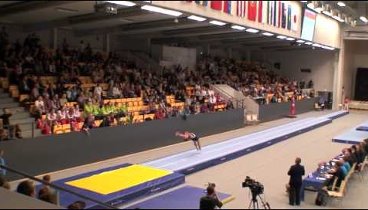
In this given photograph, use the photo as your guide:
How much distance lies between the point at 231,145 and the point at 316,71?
23.1m

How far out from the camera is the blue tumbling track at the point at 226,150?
13.6 metres

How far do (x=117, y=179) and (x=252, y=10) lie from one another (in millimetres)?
4854

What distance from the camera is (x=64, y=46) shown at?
21.1 metres

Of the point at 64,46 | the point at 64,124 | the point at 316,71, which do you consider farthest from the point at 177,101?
the point at 316,71

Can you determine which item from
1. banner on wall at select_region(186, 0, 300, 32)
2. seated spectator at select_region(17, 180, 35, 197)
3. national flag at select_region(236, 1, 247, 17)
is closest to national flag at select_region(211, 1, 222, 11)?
banner on wall at select_region(186, 0, 300, 32)

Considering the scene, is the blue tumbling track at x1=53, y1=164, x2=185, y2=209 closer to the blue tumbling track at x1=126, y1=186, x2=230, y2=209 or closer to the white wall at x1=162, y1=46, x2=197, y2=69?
the blue tumbling track at x1=126, y1=186, x2=230, y2=209

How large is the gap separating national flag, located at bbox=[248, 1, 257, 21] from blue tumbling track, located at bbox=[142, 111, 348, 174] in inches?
182

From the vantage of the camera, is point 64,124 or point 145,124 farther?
point 145,124

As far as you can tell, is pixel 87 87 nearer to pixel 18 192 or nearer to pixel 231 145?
pixel 231 145

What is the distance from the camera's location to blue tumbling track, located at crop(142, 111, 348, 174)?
44.5ft

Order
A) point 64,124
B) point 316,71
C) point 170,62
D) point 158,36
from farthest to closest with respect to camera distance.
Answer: point 316,71
point 170,62
point 158,36
point 64,124

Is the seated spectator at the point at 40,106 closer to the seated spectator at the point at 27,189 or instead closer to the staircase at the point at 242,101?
the seated spectator at the point at 27,189

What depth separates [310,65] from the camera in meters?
38.7

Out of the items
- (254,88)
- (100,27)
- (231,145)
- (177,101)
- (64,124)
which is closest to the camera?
(64,124)
